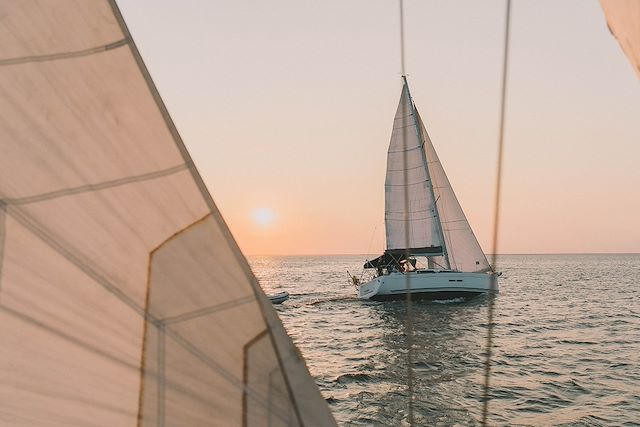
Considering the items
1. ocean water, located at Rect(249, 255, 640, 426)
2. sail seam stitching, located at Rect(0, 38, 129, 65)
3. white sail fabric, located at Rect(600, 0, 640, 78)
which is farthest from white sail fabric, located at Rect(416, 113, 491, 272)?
sail seam stitching, located at Rect(0, 38, 129, 65)

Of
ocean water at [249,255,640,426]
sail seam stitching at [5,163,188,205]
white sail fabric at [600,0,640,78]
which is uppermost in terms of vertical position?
white sail fabric at [600,0,640,78]

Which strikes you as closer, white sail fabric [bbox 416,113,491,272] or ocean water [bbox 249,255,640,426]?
ocean water [bbox 249,255,640,426]

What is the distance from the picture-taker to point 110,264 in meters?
1.62

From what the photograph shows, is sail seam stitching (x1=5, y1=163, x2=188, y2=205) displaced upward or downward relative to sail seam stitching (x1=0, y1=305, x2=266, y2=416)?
upward

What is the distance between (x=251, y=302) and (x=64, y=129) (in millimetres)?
707

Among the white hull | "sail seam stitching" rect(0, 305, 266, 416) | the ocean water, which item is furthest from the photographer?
the white hull

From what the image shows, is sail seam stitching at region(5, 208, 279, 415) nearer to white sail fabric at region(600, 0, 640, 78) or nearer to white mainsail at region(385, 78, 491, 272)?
white sail fabric at region(600, 0, 640, 78)

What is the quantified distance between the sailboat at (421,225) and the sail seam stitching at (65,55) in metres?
25.1

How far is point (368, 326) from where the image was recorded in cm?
2173

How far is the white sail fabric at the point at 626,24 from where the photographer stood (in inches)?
68.0

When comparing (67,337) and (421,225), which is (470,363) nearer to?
(421,225)

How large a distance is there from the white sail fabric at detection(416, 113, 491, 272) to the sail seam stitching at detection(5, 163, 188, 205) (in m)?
27.2

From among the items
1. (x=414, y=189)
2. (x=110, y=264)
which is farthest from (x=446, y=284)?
(x=110, y=264)

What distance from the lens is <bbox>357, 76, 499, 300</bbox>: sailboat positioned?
2680 cm
